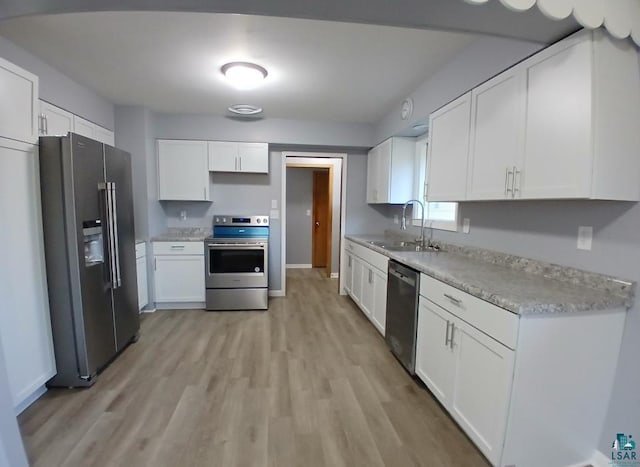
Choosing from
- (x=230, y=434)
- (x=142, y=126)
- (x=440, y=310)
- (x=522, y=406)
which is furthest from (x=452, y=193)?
(x=142, y=126)

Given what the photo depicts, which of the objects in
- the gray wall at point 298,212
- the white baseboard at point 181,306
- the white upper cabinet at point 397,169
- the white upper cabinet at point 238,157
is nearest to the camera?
the white upper cabinet at point 397,169

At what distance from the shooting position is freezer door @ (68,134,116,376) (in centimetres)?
198

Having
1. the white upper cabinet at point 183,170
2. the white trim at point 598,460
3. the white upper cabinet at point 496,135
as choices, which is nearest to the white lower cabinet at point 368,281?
the white upper cabinet at point 496,135

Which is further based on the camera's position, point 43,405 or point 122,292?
point 122,292

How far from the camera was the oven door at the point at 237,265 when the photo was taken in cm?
361

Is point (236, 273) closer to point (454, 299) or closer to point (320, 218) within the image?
point (454, 299)

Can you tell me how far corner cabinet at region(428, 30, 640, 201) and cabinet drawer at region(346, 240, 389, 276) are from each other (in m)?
1.20

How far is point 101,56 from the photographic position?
2.28 metres

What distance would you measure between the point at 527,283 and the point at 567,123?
32.5 inches

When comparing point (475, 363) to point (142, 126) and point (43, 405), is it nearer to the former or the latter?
point (43, 405)

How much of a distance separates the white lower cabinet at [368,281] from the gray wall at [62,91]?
317cm

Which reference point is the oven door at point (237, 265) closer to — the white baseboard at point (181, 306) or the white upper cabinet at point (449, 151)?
the white baseboard at point (181, 306)

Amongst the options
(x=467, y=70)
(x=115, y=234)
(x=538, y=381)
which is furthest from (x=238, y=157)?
(x=538, y=381)

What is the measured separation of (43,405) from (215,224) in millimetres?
2386
